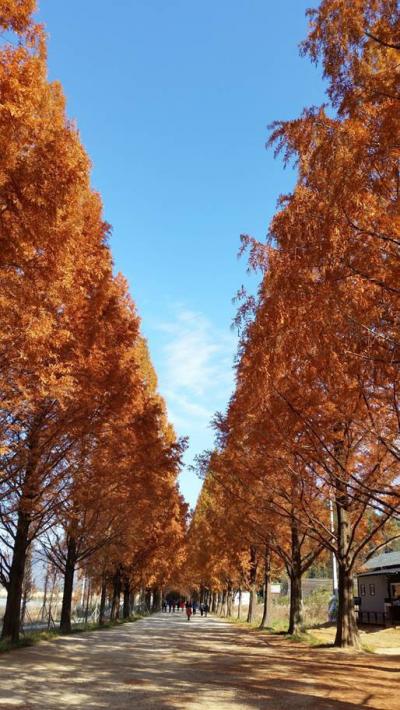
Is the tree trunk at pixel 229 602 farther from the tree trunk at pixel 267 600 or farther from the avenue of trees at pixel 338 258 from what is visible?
the avenue of trees at pixel 338 258

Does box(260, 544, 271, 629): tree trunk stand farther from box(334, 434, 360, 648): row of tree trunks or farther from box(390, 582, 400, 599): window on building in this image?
box(334, 434, 360, 648): row of tree trunks

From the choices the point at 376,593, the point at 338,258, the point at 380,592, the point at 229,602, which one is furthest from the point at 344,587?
the point at 229,602

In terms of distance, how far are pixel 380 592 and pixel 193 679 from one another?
24.9 meters

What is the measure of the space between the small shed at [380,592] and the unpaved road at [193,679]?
1416cm

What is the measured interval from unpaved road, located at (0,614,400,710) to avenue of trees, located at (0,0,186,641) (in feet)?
11.1

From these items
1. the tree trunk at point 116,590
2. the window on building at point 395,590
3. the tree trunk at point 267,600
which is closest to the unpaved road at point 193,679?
the tree trunk at point 267,600

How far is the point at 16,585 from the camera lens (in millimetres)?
15281

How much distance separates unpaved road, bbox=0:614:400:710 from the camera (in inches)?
309

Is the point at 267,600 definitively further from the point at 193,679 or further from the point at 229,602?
the point at 229,602

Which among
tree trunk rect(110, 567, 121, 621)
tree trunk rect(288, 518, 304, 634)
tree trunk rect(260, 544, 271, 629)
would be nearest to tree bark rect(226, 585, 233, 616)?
tree trunk rect(110, 567, 121, 621)

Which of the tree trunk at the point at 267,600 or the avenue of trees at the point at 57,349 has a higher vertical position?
the avenue of trees at the point at 57,349

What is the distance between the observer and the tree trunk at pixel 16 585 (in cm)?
1483

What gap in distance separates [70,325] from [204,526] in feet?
116

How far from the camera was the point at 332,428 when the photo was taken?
42.9 ft
